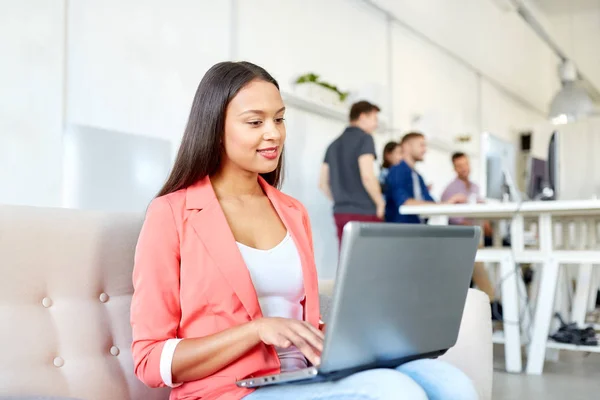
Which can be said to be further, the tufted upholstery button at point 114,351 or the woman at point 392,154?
the woman at point 392,154

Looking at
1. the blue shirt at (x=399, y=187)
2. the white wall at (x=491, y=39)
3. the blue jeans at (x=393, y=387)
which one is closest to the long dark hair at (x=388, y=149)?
the blue shirt at (x=399, y=187)

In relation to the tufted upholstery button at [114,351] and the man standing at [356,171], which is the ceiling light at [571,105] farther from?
the tufted upholstery button at [114,351]

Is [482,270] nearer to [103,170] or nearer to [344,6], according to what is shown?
[344,6]

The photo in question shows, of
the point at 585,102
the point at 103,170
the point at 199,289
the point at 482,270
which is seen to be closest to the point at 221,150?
the point at 199,289

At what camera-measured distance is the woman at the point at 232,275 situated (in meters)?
1.12

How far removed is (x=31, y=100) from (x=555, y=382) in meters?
2.86

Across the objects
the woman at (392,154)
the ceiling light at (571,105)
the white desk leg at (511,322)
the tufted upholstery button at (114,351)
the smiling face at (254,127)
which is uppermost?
the ceiling light at (571,105)

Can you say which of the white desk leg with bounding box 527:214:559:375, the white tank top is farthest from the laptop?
the white desk leg with bounding box 527:214:559:375

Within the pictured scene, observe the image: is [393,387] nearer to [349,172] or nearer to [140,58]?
[140,58]

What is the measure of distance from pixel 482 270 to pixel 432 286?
4411 mm

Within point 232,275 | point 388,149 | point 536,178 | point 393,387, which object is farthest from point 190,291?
point 388,149

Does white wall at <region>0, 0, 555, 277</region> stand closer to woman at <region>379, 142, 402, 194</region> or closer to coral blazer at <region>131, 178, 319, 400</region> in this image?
woman at <region>379, 142, 402, 194</region>

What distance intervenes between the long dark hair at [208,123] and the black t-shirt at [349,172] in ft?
11.5

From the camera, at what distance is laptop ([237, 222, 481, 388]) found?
0.96 m
